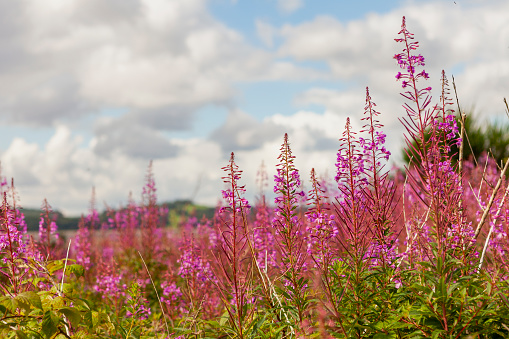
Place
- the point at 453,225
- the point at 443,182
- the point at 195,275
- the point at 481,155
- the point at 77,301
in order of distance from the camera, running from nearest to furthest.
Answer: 1. the point at 77,301
2. the point at 443,182
3. the point at 453,225
4. the point at 195,275
5. the point at 481,155

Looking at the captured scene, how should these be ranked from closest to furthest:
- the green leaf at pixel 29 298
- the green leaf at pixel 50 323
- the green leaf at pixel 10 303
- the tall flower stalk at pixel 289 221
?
1. the green leaf at pixel 10 303
2. the green leaf at pixel 29 298
3. the green leaf at pixel 50 323
4. the tall flower stalk at pixel 289 221

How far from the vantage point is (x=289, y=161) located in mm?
3891

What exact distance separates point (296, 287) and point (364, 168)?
3.84 ft

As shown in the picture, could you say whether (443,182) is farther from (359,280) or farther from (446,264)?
(359,280)

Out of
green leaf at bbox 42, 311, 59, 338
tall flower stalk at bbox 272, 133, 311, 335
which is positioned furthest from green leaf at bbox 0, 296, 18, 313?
tall flower stalk at bbox 272, 133, 311, 335

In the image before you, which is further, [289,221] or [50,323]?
[289,221]

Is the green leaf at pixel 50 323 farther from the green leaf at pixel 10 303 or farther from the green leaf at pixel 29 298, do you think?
the green leaf at pixel 10 303

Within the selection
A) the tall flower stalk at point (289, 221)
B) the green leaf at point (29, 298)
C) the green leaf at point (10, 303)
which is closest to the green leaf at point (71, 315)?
the green leaf at point (29, 298)

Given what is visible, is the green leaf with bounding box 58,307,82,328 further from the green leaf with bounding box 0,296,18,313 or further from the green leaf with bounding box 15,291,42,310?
the green leaf with bounding box 0,296,18,313

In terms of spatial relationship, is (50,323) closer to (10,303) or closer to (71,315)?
(71,315)

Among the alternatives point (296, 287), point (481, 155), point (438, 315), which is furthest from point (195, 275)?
point (481, 155)

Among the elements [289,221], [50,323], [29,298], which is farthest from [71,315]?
[289,221]

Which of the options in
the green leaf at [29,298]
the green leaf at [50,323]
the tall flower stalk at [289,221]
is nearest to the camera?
the green leaf at [29,298]

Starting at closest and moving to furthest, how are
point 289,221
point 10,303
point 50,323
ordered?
point 10,303 < point 50,323 < point 289,221
